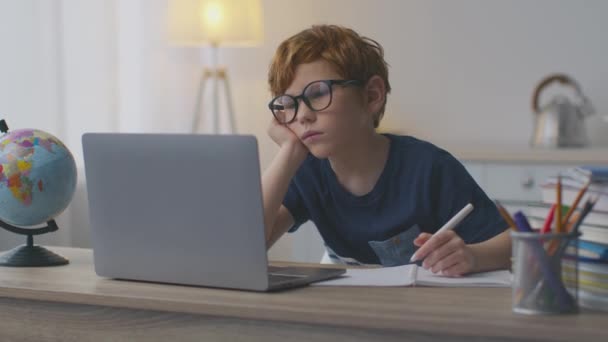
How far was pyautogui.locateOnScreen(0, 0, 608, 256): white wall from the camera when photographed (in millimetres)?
3691

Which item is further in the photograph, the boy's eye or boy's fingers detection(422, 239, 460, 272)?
the boy's eye

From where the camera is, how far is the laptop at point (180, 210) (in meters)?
1.30

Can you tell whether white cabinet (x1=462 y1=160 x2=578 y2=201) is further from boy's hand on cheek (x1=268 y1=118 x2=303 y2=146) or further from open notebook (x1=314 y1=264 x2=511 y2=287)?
open notebook (x1=314 y1=264 x2=511 y2=287)

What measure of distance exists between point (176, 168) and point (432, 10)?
9.37ft

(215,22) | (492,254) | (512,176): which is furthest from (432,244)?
(215,22)

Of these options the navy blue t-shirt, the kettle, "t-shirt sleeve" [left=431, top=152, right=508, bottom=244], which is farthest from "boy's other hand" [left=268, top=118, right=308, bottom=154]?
the kettle

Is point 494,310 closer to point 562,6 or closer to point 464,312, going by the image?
point 464,312

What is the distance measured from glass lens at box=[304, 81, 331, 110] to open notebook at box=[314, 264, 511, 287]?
326 mm

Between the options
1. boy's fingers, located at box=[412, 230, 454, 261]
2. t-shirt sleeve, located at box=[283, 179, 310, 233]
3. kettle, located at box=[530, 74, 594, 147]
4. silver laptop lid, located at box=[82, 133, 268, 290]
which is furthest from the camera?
kettle, located at box=[530, 74, 594, 147]

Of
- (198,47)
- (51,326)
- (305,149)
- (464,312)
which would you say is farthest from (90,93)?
(464,312)

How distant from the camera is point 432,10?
4000 millimetres

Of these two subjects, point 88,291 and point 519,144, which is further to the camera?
point 519,144

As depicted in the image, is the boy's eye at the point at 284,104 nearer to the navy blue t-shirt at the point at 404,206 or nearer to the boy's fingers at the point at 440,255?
the navy blue t-shirt at the point at 404,206

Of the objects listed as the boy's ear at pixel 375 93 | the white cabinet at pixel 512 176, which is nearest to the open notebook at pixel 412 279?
the boy's ear at pixel 375 93
